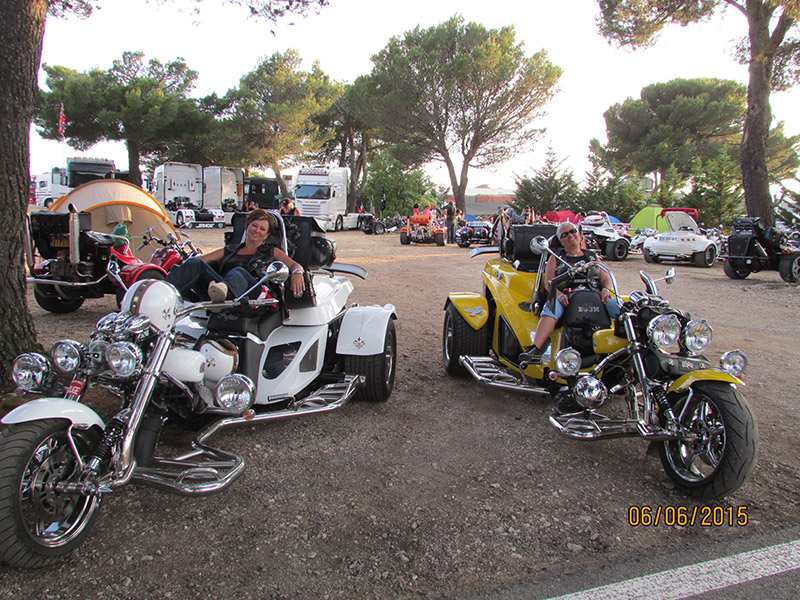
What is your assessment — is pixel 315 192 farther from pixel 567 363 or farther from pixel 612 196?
pixel 567 363

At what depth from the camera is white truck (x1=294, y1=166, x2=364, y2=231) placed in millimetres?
29531

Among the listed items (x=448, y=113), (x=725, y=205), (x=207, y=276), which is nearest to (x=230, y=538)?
(x=207, y=276)

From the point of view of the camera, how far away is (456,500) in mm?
2920

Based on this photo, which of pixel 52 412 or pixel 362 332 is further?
pixel 362 332

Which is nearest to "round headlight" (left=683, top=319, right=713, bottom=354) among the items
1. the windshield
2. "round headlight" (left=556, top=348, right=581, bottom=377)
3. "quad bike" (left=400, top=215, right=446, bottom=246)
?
"round headlight" (left=556, top=348, right=581, bottom=377)

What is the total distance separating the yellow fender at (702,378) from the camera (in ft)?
9.09

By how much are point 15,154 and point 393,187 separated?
176 ft

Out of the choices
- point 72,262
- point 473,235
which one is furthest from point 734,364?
point 473,235

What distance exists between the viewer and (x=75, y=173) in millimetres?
28391

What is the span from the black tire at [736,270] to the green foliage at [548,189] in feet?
65.6

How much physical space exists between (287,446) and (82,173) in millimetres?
30407

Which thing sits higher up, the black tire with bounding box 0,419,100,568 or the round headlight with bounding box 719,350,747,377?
the round headlight with bounding box 719,350,747,377

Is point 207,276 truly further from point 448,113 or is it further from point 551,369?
point 448,113

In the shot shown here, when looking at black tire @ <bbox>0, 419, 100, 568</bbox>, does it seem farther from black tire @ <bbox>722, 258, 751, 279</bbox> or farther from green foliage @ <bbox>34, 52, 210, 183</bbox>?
green foliage @ <bbox>34, 52, 210, 183</bbox>
